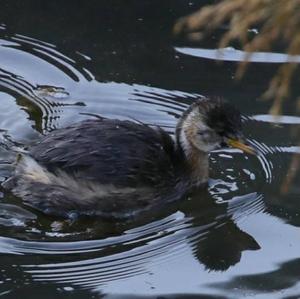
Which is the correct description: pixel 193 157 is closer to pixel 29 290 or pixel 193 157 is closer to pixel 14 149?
pixel 14 149

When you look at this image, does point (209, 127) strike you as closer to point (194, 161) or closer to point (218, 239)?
point (194, 161)

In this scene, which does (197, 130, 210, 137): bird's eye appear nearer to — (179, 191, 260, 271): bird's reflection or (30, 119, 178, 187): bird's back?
(30, 119, 178, 187): bird's back

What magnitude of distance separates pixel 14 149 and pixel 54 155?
1.57 feet

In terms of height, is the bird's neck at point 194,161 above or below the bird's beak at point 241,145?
below

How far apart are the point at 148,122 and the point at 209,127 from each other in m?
0.77

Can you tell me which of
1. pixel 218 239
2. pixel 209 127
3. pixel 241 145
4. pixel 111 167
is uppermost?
pixel 209 127

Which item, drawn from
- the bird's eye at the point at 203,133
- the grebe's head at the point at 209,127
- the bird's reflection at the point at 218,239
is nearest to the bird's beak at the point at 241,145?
the grebe's head at the point at 209,127

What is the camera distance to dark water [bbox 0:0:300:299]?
595 cm

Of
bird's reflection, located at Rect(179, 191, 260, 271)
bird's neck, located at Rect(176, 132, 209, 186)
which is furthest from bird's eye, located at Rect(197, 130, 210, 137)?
bird's reflection, located at Rect(179, 191, 260, 271)

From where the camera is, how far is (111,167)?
669 cm

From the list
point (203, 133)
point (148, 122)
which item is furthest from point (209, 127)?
point (148, 122)

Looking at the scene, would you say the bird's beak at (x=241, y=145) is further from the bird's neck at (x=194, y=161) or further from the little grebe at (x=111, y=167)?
the bird's neck at (x=194, y=161)

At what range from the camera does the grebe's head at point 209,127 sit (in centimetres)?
705

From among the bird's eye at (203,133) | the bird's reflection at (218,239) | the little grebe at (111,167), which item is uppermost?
the bird's eye at (203,133)
